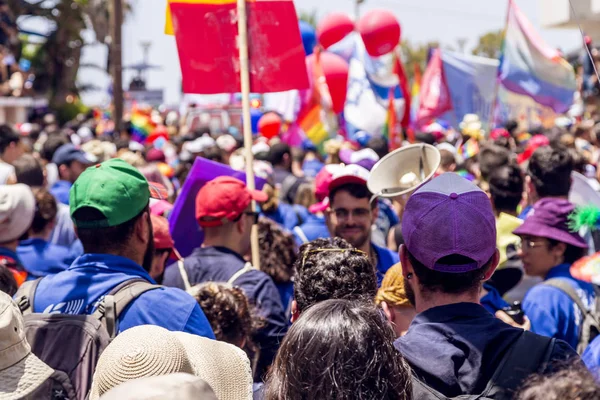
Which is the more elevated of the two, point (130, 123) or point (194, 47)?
point (194, 47)

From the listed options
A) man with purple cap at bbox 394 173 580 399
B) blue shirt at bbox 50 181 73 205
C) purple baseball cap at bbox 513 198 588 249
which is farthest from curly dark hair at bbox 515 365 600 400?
blue shirt at bbox 50 181 73 205

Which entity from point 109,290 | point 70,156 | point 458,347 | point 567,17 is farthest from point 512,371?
point 567,17

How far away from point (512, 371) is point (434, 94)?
11.1 m

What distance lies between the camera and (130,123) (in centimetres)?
1614

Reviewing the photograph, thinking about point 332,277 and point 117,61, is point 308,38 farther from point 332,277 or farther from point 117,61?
point 332,277

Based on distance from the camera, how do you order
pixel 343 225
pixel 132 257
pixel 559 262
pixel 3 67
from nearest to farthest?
pixel 132 257 < pixel 559 262 < pixel 343 225 < pixel 3 67

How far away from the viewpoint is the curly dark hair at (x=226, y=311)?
11.1 feet

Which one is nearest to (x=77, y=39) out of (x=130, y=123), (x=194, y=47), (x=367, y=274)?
(x=130, y=123)

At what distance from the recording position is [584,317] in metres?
3.62

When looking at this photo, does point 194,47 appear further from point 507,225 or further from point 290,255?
point 507,225

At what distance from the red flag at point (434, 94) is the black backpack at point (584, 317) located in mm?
9290

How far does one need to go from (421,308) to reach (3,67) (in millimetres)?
23029

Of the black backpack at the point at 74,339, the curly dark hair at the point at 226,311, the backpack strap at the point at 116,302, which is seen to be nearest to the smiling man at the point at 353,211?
the curly dark hair at the point at 226,311

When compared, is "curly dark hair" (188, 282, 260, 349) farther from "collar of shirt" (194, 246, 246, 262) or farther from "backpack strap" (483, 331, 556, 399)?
"backpack strap" (483, 331, 556, 399)
